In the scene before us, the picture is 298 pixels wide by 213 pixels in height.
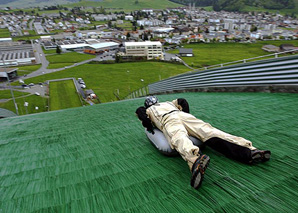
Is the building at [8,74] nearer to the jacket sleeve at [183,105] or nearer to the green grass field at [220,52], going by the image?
the green grass field at [220,52]

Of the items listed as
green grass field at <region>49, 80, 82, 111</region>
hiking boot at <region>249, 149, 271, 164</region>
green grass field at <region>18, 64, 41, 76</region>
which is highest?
hiking boot at <region>249, 149, 271, 164</region>

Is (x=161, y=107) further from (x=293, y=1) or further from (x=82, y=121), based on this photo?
(x=293, y=1)

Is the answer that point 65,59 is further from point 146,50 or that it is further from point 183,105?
point 183,105

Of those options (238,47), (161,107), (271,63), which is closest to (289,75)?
(271,63)

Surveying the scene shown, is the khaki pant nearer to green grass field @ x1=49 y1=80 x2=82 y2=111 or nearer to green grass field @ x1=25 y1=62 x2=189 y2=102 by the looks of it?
green grass field @ x1=49 y1=80 x2=82 y2=111

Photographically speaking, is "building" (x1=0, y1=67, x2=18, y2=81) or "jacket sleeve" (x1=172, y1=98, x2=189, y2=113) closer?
"jacket sleeve" (x1=172, y1=98, x2=189, y2=113)

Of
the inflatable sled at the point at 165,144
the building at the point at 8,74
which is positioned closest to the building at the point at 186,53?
the building at the point at 8,74

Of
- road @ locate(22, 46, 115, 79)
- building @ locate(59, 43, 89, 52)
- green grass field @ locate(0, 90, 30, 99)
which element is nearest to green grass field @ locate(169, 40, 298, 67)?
road @ locate(22, 46, 115, 79)
